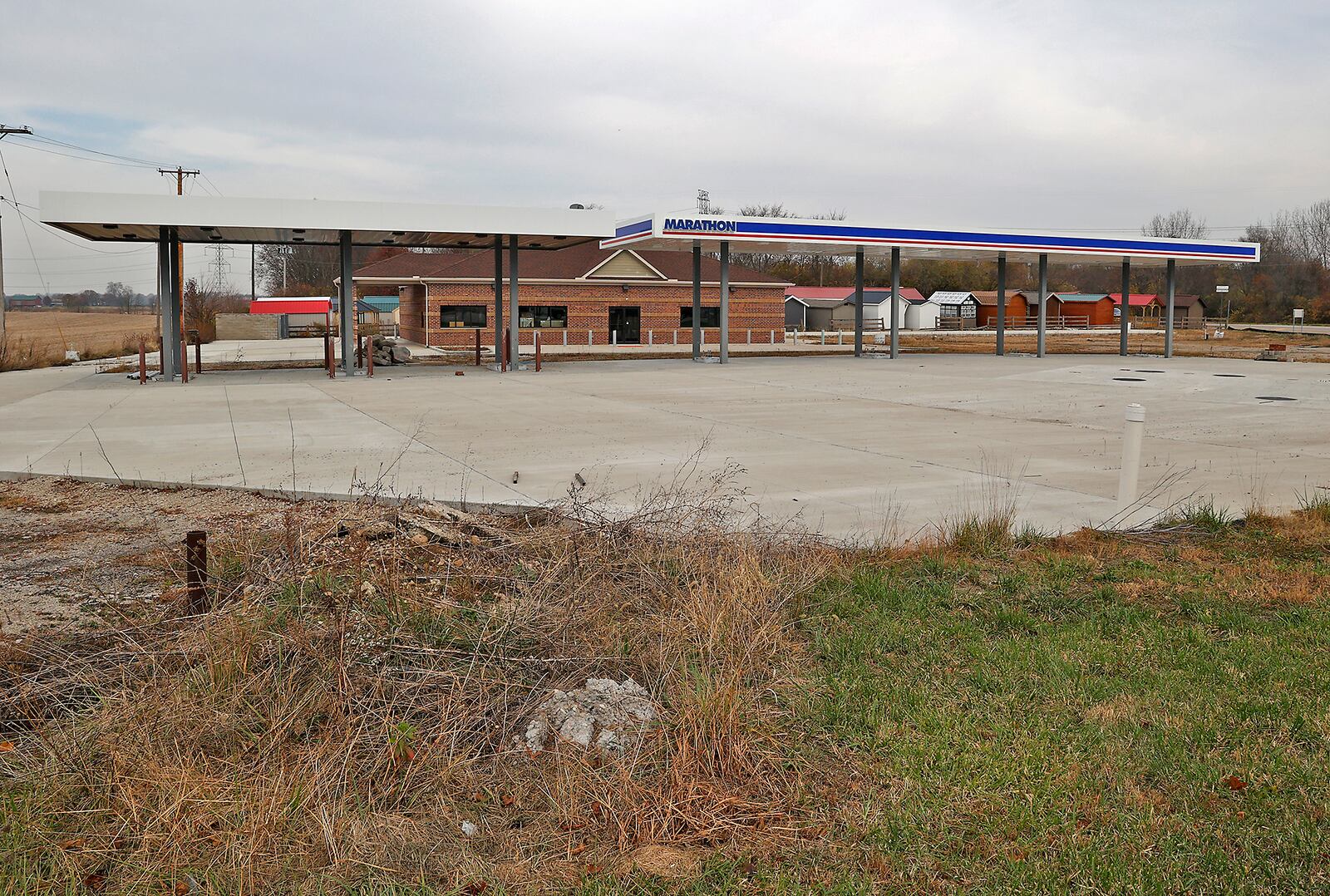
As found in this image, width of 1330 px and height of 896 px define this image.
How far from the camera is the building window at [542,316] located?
2024 inches

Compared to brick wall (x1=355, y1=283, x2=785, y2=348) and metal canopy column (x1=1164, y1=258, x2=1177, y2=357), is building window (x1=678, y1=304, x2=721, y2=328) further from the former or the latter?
metal canopy column (x1=1164, y1=258, x2=1177, y2=357)

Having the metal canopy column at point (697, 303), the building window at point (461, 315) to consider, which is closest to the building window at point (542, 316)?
the building window at point (461, 315)

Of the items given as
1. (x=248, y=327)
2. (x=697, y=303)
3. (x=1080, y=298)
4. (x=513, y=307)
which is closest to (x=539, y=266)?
(x=697, y=303)

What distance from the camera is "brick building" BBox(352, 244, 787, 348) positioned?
5091 centimetres

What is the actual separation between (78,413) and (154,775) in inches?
702

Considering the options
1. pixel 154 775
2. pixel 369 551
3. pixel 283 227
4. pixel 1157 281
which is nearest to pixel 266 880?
pixel 154 775

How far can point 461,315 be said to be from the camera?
51062 mm

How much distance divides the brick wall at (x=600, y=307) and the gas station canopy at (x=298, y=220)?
16.8m

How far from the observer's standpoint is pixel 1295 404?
21.8 meters

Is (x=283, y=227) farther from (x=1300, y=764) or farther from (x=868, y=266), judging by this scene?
(x=868, y=266)

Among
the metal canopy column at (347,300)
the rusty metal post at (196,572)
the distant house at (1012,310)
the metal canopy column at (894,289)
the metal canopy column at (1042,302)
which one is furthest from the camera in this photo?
the distant house at (1012,310)

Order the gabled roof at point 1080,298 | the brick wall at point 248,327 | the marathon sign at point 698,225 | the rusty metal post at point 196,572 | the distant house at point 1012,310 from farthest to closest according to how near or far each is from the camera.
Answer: the gabled roof at point 1080,298 < the distant house at point 1012,310 < the brick wall at point 248,327 < the marathon sign at point 698,225 < the rusty metal post at point 196,572

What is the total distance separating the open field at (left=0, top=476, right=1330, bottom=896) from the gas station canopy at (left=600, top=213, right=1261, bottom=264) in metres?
28.3

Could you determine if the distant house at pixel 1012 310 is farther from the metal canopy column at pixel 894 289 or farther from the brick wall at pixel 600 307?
the metal canopy column at pixel 894 289
